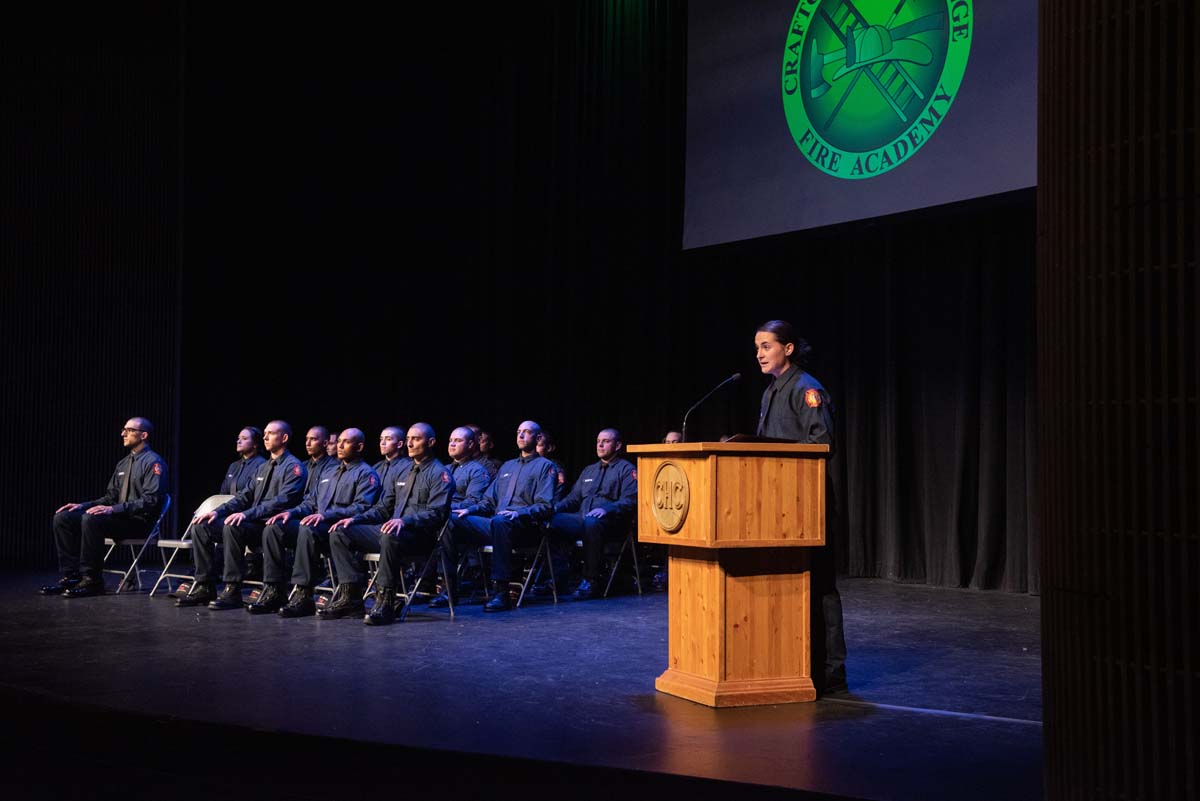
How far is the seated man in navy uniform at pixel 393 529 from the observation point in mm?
7199

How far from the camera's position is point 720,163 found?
9133 mm

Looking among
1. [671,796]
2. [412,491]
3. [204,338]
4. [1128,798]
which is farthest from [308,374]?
[1128,798]

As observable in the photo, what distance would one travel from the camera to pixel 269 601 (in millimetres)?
7730

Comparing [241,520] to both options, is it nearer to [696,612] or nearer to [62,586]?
[62,586]

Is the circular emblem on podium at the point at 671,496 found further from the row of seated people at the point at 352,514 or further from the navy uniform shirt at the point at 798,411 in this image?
the row of seated people at the point at 352,514

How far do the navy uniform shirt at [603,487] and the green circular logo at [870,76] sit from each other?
9.67ft

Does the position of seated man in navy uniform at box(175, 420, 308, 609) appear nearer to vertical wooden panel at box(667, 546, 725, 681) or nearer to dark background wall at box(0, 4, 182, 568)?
dark background wall at box(0, 4, 182, 568)

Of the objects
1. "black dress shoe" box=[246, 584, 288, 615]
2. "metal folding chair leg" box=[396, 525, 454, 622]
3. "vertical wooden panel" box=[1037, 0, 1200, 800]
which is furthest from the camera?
"black dress shoe" box=[246, 584, 288, 615]

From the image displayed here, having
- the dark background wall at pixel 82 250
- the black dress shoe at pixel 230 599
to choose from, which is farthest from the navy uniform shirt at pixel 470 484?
the dark background wall at pixel 82 250

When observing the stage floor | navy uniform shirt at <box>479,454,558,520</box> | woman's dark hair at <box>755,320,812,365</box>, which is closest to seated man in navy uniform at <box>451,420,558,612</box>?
navy uniform shirt at <box>479,454,558,520</box>

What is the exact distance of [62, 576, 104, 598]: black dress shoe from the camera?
→ 8.50 m

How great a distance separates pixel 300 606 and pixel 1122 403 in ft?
20.2

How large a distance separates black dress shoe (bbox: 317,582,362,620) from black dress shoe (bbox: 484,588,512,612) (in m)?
0.91

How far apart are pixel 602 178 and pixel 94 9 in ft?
18.1
